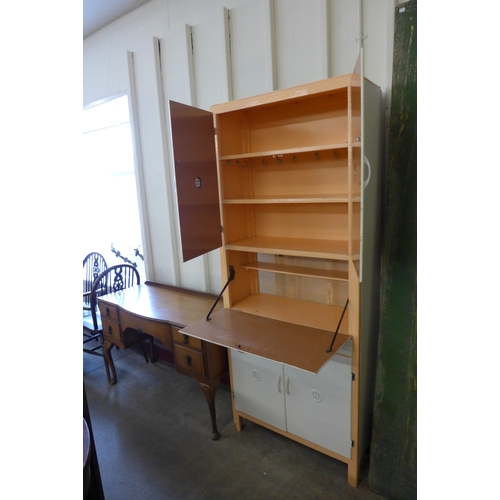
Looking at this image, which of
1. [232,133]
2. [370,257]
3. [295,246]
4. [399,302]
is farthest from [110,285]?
[399,302]

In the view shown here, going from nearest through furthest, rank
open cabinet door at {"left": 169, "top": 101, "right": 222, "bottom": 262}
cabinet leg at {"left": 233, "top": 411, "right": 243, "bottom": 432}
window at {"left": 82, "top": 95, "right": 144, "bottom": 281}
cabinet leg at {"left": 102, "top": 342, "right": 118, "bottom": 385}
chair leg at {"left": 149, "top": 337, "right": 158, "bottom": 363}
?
open cabinet door at {"left": 169, "top": 101, "right": 222, "bottom": 262}
cabinet leg at {"left": 233, "top": 411, "right": 243, "bottom": 432}
cabinet leg at {"left": 102, "top": 342, "right": 118, "bottom": 385}
chair leg at {"left": 149, "top": 337, "right": 158, "bottom": 363}
window at {"left": 82, "top": 95, "right": 144, "bottom": 281}

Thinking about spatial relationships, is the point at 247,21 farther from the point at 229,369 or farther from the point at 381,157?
the point at 229,369

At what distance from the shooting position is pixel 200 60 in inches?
97.7

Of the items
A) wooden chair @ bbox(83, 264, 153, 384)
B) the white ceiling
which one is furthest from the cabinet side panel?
the white ceiling

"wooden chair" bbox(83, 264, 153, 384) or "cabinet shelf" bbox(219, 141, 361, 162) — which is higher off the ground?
"cabinet shelf" bbox(219, 141, 361, 162)

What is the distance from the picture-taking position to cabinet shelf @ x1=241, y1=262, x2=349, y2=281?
186 cm

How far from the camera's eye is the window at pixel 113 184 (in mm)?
3398

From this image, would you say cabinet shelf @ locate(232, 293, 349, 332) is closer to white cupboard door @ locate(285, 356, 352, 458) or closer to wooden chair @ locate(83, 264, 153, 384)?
white cupboard door @ locate(285, 356, 352, 458)

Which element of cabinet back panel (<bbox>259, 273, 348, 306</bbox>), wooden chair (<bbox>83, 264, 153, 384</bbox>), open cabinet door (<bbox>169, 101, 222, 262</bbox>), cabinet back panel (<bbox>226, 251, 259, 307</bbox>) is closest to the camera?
open cabinet door (<bbox>169, 101, 222, 262</bbox>)

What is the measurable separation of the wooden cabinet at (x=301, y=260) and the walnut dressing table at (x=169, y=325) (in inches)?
6.6
